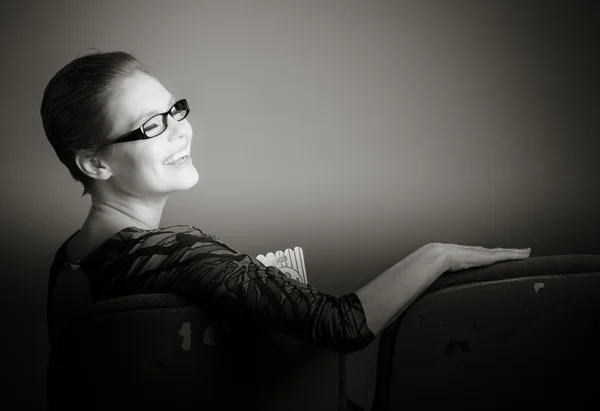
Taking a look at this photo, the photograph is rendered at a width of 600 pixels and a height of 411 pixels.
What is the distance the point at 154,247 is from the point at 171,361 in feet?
0.85

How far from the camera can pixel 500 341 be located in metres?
0.95

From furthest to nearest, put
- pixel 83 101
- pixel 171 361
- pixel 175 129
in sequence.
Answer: pixel 175 129 < pixel 83 101 < pixel 171 361

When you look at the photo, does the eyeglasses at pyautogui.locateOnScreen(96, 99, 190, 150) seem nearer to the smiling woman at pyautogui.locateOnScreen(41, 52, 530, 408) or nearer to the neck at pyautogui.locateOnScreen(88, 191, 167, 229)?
the smiling woman at pyautogui.locateOnScreen(41, 52, 530, 408)

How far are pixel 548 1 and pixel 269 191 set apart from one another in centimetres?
113

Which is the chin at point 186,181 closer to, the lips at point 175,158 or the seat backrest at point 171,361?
the lips at point 175,158

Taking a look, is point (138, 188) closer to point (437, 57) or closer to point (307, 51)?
point (307, 51)

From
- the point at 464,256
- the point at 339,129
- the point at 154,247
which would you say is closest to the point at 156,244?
the point at 154,247

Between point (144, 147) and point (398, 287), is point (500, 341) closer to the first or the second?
point (398, 287)

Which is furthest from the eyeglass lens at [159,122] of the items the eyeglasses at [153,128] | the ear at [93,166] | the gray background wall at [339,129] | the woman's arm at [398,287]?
the woman's arm at [398,287]

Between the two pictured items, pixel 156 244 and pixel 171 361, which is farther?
pixel 156 244

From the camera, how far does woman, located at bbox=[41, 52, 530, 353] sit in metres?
0.96

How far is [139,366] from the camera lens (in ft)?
2.88

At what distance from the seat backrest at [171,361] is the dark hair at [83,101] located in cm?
47

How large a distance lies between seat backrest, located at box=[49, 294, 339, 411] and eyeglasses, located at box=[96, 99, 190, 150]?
1.59ft
